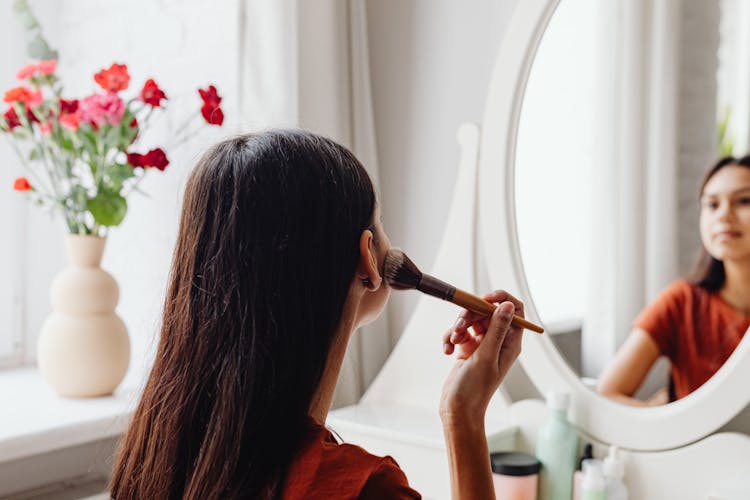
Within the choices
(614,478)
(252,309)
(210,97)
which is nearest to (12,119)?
(210,97)

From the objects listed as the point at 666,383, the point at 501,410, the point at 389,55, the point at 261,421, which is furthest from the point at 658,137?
the point at 261,421

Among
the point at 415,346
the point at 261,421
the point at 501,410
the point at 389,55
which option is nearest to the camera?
the point at 261,421

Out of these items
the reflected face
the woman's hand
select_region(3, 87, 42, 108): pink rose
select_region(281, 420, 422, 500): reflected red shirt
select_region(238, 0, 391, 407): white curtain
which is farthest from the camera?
select_region(238, 0, 391, 407): white curtain

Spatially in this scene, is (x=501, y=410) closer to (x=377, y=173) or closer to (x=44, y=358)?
(x=377, y=173)

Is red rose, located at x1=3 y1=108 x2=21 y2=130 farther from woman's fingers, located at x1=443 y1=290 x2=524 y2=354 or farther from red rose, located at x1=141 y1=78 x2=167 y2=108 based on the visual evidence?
woman's fingers, located at x1=443 y1=290 x2=524 y2=354

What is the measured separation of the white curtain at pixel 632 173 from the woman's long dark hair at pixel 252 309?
1.71 feet

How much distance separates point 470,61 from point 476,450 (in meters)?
0.80

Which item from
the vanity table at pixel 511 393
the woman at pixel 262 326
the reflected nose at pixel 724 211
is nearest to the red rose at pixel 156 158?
the vanity table at pixel 511 393

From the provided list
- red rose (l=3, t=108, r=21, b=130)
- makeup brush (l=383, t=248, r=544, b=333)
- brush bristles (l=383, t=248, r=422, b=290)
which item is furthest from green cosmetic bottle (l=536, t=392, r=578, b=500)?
red rose (l=3, t=108, r=21, b=130)

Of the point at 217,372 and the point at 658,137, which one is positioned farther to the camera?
the point at 658,137

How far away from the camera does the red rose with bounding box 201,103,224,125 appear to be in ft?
3.73

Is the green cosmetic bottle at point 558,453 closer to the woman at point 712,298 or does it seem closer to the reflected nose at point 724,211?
the woman at point 712,298

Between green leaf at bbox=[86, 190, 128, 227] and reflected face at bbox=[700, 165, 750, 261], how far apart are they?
33.5 inches

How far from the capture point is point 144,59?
1.54 metres
